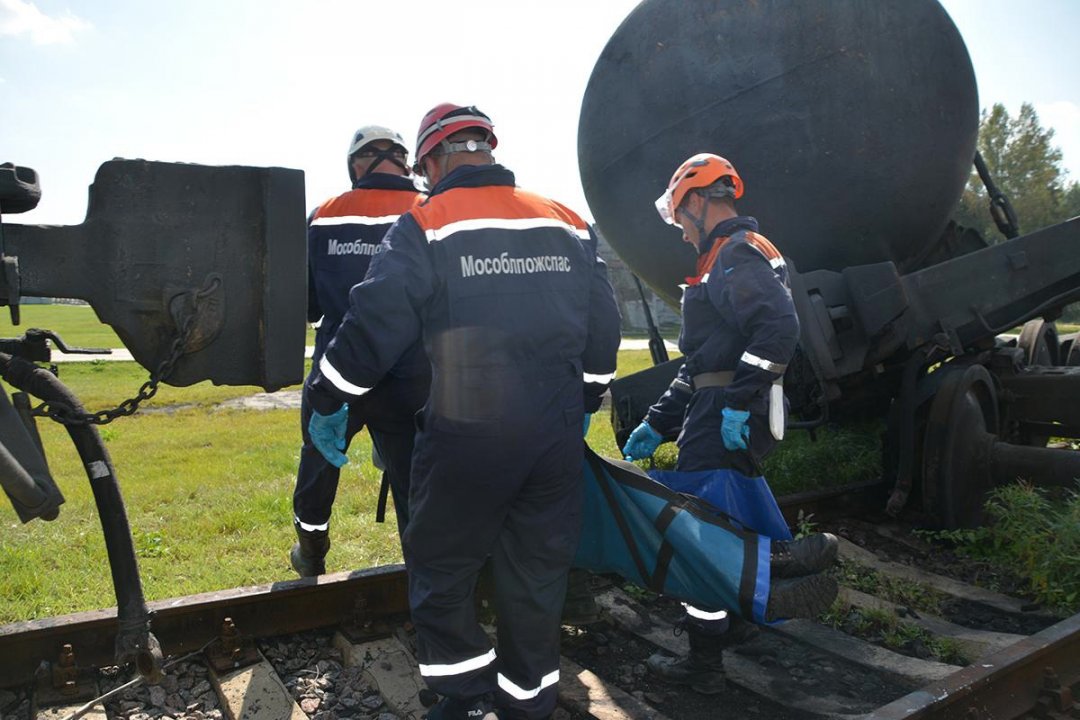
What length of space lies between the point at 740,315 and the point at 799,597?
1040 mm

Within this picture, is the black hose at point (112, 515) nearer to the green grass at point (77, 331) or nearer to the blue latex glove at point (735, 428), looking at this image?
the blue latex glove at point (735, 428)

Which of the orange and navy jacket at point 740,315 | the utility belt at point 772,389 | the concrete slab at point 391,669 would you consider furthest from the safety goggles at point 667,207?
the concrete slab at point 391,669

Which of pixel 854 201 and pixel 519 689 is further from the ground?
pixel 854 201

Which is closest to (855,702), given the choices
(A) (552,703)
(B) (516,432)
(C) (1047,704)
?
(C) (1047,704)

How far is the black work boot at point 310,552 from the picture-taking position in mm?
4074

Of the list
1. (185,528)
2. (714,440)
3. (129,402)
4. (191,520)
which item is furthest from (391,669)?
(191,520)

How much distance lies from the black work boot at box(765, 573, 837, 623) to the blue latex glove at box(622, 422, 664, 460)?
1.10 m

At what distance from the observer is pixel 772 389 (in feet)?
11.2

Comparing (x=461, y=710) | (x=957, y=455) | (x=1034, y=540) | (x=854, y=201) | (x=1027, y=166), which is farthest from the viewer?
(x=1027, y=166)

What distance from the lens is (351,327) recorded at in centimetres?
256

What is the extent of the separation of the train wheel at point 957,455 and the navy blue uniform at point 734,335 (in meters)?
1.83

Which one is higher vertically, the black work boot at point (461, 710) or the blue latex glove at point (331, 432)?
the blue latex glove at point (331, 432)

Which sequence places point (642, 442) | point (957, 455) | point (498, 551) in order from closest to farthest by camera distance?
point (498, 551), point (642, 442), point (957, 455)

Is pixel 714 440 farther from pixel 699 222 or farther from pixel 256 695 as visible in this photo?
pixel 256 695
